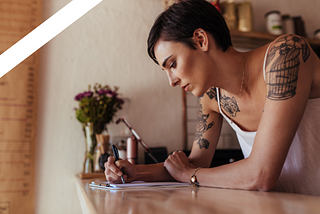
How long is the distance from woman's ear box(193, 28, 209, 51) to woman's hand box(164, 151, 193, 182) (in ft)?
1.42

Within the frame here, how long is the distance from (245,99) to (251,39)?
120cm

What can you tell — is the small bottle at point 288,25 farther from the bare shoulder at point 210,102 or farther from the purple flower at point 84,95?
the purple flower at point 84,95

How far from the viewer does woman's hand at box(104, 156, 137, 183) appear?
0.90 meters

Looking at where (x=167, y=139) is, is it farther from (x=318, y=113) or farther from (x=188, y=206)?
(x=188, y=206)

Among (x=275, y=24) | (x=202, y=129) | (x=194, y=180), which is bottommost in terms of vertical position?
(x=194, y=180)

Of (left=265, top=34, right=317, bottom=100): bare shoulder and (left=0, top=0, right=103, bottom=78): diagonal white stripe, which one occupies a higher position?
(left=0, top=0, right=103, bottom=78): diagonal white stripe

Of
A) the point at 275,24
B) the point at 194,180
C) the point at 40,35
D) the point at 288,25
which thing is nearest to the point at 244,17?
the point at 275,24

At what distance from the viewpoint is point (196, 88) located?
0.98m

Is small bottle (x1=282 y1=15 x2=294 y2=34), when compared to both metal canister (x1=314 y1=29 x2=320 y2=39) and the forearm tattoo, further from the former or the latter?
the forearm tattoo

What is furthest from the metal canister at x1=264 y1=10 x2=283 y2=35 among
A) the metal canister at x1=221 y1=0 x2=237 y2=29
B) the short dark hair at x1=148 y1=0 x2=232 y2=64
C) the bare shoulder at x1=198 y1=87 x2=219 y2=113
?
the short dark hair at x1=148 y1=0 x2=232 y2=64

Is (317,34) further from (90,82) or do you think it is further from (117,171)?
(117,171)

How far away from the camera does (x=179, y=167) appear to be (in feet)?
3.17

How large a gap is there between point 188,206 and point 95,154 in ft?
3.76

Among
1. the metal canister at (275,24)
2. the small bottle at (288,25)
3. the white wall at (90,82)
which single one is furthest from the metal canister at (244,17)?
the white wall at (90,82)
